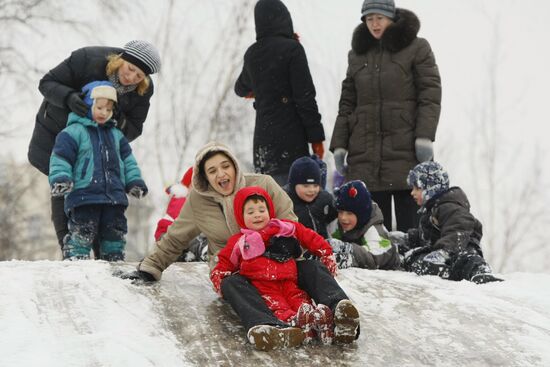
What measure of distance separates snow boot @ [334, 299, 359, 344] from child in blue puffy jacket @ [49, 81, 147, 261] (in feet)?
7.18

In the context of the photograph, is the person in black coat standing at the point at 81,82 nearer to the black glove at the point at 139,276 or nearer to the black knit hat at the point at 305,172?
the black glove at the point at 139,276

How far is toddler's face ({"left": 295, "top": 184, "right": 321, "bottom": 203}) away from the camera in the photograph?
202 inches

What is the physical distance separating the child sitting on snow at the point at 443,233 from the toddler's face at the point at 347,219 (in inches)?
17.6

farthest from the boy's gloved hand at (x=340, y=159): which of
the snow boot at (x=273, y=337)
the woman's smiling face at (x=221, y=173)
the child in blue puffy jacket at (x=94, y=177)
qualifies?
the snow boot at (x=273, y=337)

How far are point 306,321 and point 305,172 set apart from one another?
2143 mm

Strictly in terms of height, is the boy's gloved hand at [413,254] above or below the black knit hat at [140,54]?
below

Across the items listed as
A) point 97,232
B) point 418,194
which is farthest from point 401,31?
point 97,232

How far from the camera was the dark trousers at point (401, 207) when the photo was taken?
538cm

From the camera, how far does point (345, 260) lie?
4766 mm

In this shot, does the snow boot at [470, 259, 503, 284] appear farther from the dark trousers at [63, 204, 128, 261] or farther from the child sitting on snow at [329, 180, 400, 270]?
the dark trousers at [63, 204, 128, 261]

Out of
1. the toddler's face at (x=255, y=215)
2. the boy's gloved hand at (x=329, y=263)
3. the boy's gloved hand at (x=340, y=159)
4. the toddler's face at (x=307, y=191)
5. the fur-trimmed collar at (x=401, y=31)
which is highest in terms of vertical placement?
the fur-trimmed collar at (x=401, y=31)

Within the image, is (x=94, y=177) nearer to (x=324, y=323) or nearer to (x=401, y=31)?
(x=324, y=323)

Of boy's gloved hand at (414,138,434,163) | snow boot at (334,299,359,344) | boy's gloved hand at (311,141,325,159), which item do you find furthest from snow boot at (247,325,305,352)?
boy's gloved hand at (311,141,325,159)

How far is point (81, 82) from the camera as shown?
16.4ft
